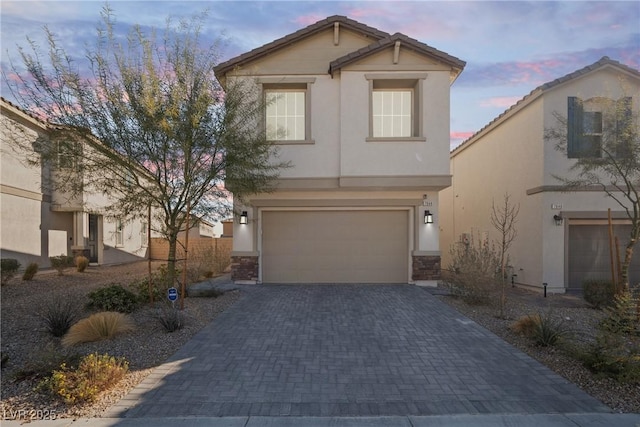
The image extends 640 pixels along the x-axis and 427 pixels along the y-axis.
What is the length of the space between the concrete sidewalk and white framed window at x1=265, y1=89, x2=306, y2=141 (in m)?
9.85

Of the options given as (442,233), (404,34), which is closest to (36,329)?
(404,34)

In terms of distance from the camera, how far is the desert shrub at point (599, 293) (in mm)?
9523

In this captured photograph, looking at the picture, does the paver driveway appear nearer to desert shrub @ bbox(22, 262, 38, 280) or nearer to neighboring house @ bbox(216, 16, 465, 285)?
neighboring house @ bbox(216, 16, 465, 285)

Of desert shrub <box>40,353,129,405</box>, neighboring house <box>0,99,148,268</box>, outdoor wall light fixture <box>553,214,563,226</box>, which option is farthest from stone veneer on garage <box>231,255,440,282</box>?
desert shrub <box>40,353,129,405</box>

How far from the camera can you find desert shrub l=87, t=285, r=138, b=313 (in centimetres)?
851

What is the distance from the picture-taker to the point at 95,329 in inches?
262

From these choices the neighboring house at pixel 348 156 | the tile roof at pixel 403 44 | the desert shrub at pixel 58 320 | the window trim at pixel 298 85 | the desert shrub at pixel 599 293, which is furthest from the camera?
the window trim at pixel 298 85

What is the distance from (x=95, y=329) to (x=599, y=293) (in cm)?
1118

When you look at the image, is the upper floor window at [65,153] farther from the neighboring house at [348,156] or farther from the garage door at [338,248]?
the garage door at [338,248]

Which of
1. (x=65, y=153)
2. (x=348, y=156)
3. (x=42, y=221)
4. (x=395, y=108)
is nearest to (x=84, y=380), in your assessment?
(x=65, y=153)

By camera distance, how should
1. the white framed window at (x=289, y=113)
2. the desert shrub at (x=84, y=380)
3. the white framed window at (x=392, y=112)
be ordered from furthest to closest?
1. the white framed window at (x=289, y=113)
2. the white framed window at (x=392, y=112)
3. the desert shrub at (x=84, y=380)

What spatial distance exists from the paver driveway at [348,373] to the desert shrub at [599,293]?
3.94 metres

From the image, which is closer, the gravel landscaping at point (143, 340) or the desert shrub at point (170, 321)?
the gravel landscaping at point (143, 340)

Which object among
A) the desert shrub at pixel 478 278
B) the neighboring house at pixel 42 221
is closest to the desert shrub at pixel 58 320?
the neighboring house at pixel 42 221
